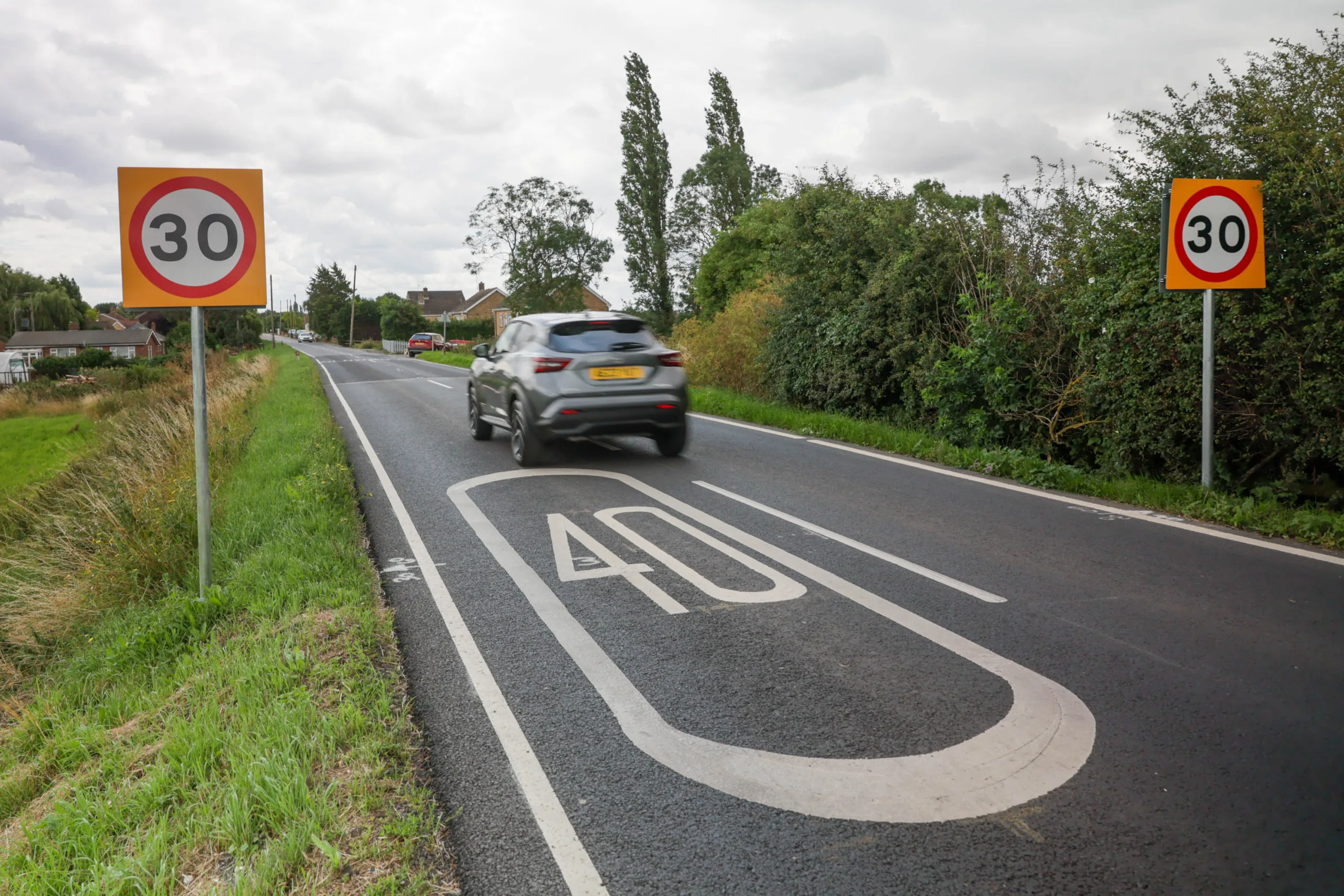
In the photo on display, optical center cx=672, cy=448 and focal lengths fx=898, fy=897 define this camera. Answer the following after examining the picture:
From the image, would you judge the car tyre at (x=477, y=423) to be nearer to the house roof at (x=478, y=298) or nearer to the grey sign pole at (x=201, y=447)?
the grey sign pole at (x=201, y=447)

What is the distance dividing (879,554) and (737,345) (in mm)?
13352

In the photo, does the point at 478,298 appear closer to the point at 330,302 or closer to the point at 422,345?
the point at 330,302

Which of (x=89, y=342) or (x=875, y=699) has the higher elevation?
(x=89, y=342)

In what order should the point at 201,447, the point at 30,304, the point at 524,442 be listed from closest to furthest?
the point at 201,447, the point at 524,442, the point at 30,304

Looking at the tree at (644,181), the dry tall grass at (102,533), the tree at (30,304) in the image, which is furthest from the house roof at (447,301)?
the dry tall grass at (102,533)

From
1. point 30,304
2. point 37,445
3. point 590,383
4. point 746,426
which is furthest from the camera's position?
point 30,304

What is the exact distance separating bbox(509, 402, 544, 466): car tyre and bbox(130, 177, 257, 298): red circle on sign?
4758 millimetres

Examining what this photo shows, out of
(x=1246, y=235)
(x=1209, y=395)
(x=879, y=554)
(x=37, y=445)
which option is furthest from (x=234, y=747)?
(x=37, y=445)

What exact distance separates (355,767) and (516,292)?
57.9 m

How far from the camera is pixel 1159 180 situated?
845cm

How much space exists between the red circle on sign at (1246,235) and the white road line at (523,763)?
6368 mm

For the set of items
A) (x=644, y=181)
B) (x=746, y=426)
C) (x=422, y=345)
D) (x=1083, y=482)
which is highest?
(x=644, y=181)

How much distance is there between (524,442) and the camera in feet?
33.7

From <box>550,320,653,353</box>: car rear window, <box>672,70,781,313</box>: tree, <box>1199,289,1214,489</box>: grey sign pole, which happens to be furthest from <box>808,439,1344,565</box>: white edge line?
<box>672,70,781,313</box>: tree
